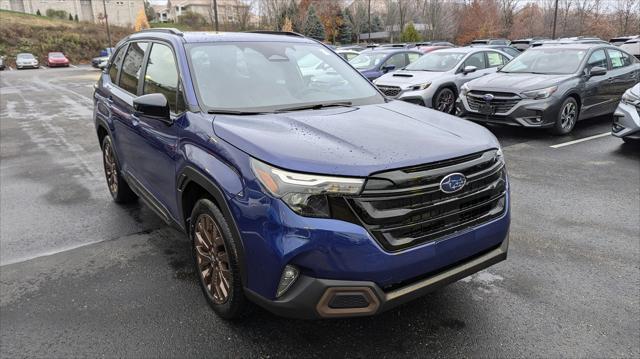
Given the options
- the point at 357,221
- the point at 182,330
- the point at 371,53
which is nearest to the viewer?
the point at 357,221

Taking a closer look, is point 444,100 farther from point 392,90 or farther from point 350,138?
point 350,138

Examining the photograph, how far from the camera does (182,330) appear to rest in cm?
299

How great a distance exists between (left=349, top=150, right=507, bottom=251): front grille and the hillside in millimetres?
56773

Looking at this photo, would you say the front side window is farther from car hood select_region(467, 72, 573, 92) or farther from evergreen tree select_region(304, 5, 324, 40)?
evergreen tree select_region(304, 5, 324, 40)

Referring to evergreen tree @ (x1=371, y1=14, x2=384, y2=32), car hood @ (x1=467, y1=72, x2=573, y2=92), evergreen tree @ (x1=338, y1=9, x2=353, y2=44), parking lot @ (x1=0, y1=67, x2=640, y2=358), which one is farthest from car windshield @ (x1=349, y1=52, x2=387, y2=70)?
evergreen tree @ (x1=371, y1=14, x2=384, y2=32)

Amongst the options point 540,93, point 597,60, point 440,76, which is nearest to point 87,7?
point 440,76

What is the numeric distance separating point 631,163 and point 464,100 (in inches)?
126

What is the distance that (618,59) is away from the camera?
9.84m

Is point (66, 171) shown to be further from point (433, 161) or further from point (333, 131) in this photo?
point (433, 161)

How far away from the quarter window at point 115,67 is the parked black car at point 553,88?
626cm

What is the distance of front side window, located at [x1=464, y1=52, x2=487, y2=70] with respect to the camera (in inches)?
449

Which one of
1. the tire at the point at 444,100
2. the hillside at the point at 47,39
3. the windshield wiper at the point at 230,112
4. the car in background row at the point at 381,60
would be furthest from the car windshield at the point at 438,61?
the hillside at the point at 47,39

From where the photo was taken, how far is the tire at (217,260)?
2.71 meters

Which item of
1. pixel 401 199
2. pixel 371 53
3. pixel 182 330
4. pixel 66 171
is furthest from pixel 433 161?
pixel 371 53
